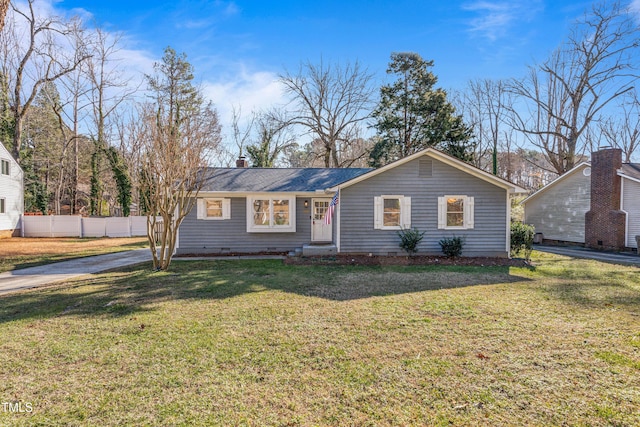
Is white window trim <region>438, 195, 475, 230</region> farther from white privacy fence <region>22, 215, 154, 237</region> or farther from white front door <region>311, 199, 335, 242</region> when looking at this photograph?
white privacy fence <region>22, 215, 154, 237</region>

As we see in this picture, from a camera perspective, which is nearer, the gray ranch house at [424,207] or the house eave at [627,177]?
the gray ranch house at [424,207]

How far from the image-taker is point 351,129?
28531 millimetres

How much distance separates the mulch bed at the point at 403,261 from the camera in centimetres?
1087

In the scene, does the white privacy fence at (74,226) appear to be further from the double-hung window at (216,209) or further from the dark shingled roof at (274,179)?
the double-hung window at (216,209)

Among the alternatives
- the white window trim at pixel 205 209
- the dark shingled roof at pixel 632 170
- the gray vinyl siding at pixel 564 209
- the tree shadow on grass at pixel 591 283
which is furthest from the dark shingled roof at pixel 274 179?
the dark shingled roof at pixel 632 170

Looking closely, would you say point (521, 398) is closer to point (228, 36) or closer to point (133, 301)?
point (133, 301)

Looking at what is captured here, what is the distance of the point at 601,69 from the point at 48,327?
33.2 m

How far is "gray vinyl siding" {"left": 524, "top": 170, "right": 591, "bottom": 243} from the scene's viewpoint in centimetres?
1732

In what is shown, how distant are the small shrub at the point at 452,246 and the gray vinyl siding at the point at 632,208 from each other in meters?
9.75

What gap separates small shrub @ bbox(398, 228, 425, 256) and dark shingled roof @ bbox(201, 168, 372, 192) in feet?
12.4

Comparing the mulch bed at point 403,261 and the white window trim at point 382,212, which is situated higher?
the white window trim at point 382,212

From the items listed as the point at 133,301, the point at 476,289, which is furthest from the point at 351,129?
the point at 133,301

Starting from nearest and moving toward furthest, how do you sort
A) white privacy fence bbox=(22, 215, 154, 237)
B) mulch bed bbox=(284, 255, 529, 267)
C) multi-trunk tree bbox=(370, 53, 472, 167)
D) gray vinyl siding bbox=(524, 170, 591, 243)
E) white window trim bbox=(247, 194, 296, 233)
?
mulch bed bbox=(284, 255, 529, 267), white window trim bbox=(247, 194, 296, 233), gray vinyl siding bbox=(524, 170, 591, 243), white privacy fence bbox=(22, 215, 154, 237), multi-trunk tree bbox=(370, 53, 472, 167)

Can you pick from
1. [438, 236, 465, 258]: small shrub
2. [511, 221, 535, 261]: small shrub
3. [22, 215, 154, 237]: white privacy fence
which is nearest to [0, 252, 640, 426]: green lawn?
[438, 236, 465, 258]: small shrub
